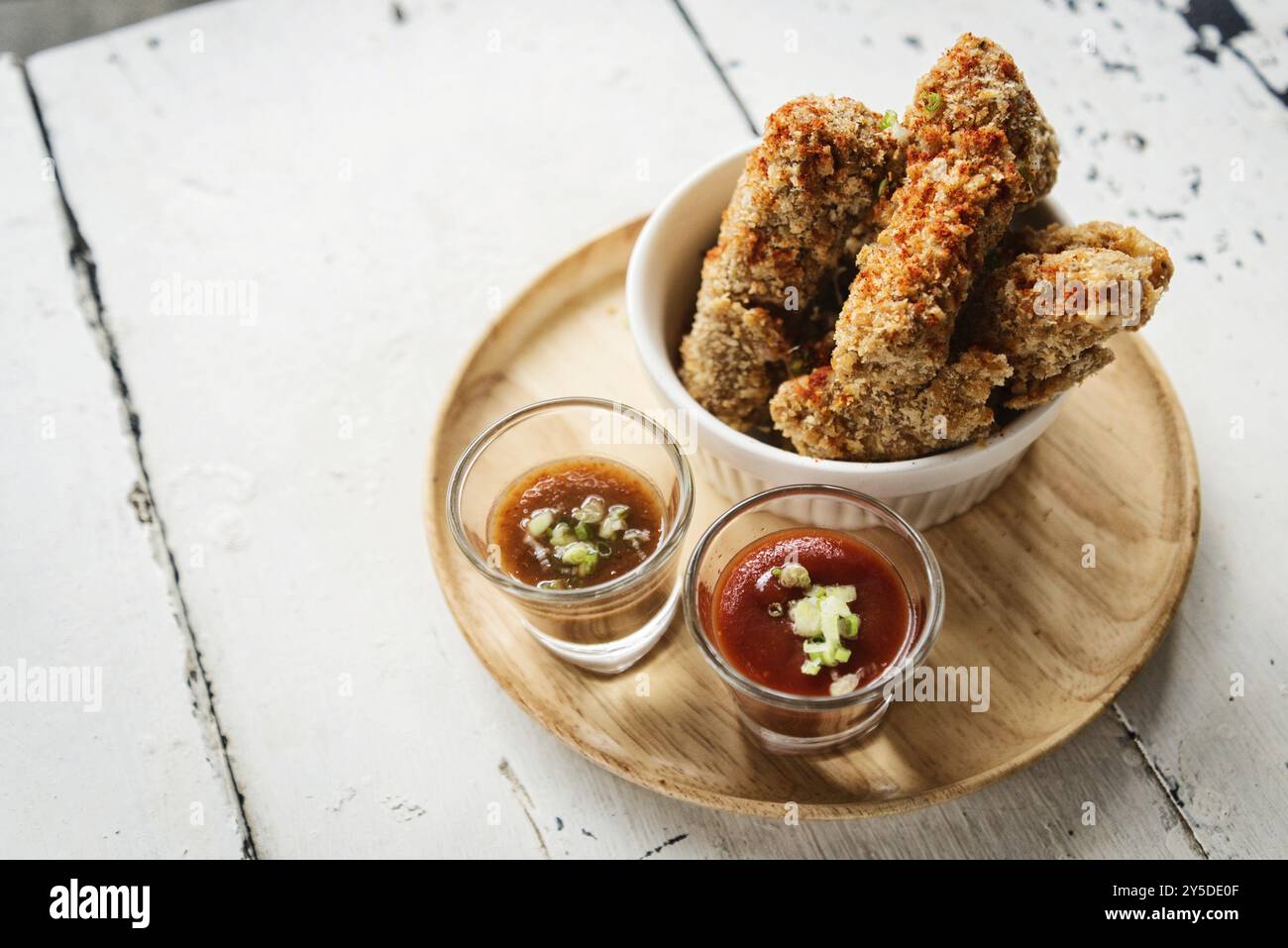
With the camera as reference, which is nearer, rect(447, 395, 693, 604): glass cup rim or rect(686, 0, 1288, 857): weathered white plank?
rect(447, 395, 693, 604): glass cup rim

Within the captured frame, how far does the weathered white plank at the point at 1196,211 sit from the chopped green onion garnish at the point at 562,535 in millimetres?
1308

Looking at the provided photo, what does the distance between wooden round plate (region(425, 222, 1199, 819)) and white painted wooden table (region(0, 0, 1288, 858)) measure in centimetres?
19

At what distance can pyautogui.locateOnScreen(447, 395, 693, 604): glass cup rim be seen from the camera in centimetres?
212

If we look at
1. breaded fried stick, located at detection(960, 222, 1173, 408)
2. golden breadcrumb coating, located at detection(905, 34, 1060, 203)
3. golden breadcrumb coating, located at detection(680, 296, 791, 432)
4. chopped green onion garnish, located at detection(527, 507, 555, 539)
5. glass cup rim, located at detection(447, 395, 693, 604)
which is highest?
golden breadcrumb coating, located at detection(905, 34, 1060, 203)

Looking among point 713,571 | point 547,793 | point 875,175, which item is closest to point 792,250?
point 875,175

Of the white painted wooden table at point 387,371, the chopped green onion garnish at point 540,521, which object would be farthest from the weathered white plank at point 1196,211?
the chopped green onion garnish at point 540,521

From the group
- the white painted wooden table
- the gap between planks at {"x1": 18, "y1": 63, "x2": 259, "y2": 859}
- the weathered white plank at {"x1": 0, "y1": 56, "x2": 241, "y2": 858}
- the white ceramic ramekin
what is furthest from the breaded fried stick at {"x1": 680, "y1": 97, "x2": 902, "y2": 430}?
the weathered white plank at {"x1": 0, "y1": 56, "x2": 241, "y2": 858}

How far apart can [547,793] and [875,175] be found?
60.0 inches

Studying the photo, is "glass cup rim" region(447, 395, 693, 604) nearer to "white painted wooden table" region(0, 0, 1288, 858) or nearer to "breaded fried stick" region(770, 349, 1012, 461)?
"breaded fried stick" region(770, 349, 1012, 461)

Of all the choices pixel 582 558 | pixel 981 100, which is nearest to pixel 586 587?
pixel 582 558

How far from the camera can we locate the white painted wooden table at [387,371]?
2.39 metres
